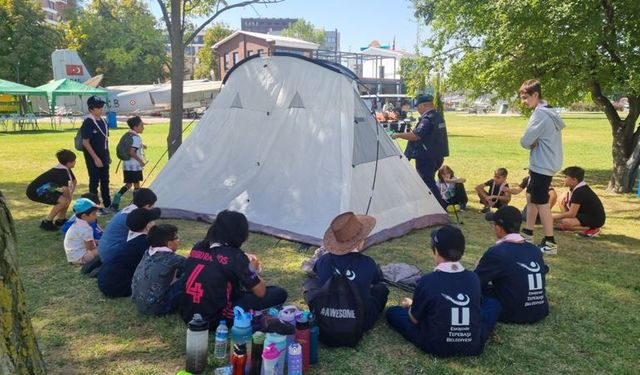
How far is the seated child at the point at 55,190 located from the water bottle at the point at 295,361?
5.06 meters

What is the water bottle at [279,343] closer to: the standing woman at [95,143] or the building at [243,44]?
the standing woman at [95,143]

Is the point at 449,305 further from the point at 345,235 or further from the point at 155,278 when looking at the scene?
the point at 155,278

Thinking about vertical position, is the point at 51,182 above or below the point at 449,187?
above

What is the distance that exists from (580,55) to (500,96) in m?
2.21

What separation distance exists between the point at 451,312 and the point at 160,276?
7.70ft

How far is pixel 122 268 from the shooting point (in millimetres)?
4516

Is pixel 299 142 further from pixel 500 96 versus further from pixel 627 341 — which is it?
pixel 500 96

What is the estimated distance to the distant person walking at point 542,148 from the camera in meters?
5.75

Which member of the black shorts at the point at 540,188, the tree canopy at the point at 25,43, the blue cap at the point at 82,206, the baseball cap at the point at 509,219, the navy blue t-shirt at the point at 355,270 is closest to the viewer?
the navy blue t-shirt at the point at 355,270

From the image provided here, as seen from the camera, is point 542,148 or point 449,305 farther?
point 542,148

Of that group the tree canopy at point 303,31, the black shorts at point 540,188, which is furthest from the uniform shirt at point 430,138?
the tree canopy at point 303,31

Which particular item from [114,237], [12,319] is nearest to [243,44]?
[114,237]

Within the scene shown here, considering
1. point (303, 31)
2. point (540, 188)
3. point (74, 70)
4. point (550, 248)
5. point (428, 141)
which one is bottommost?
point (550, 248)

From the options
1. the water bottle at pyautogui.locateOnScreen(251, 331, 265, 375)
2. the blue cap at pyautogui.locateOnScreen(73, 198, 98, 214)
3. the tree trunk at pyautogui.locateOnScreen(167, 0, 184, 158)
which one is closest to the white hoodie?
the water bottle at pyautogui.locateOnScreen(251, 331, 265, 375)
